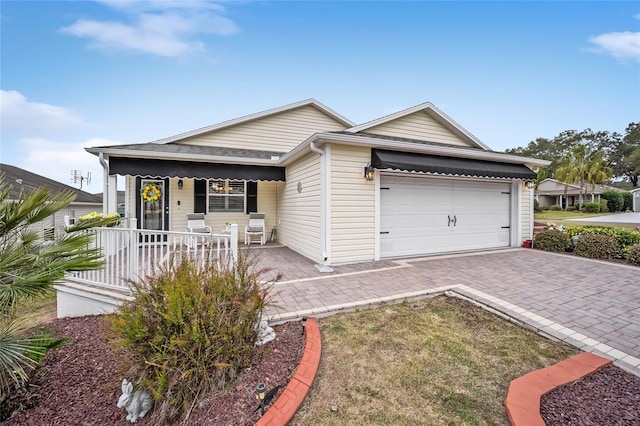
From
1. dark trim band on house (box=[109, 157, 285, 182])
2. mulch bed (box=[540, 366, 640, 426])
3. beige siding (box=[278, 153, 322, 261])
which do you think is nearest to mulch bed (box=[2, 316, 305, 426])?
mulch bed (box=[540, 366, 640, 426])

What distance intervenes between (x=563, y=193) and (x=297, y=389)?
4700cm

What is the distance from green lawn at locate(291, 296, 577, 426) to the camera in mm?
1970

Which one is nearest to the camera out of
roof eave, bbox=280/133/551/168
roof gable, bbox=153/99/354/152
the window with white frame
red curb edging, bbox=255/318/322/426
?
red curb edging, bbox=255/318/322/426

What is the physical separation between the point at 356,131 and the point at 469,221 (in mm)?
4552

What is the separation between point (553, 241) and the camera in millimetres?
8180

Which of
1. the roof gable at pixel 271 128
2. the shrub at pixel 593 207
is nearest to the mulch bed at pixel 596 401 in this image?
the roof gable at pixel 271 128

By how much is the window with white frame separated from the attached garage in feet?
18.9

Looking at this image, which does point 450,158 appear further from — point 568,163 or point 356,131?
point 568,163

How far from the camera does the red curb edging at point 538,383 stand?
6.20 ft

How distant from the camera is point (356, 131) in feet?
25.1

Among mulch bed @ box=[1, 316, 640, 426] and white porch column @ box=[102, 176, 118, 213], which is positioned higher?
white porch column @ box=[102, 176, 118, 213]

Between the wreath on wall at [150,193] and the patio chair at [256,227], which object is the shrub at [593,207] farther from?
the wreath on wall at [150,193]

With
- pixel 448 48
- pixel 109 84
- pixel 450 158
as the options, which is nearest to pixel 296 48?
pixel 448 48

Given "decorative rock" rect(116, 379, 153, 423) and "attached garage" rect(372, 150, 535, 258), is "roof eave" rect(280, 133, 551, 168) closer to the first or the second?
"attached garage" rect(372, 150, 535, 258)
